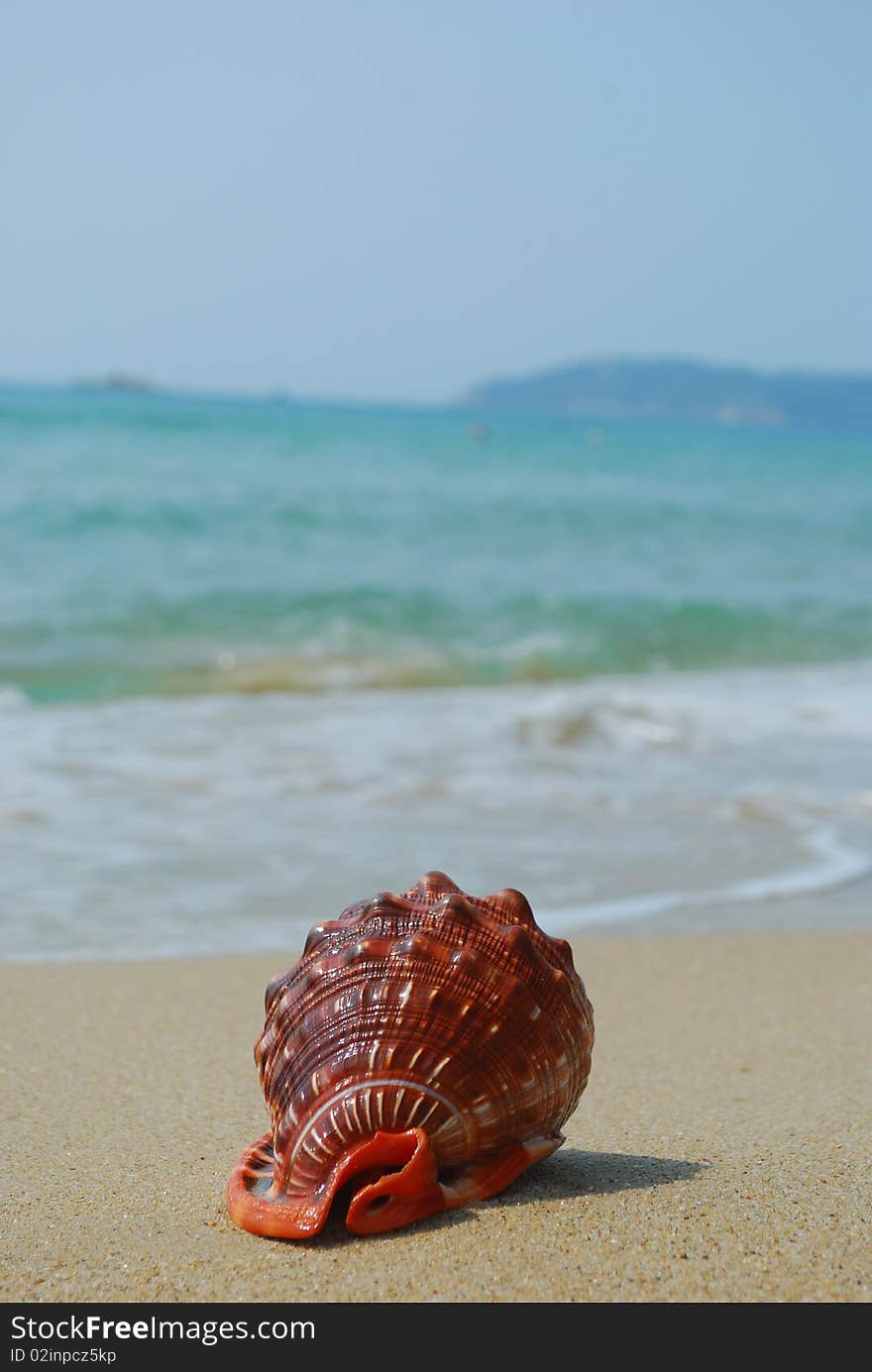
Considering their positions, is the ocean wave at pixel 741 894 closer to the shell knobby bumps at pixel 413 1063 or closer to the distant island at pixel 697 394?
the shell knobby bumps at pixel 413 1063

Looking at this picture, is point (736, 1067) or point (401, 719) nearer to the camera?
point (736, 1067)

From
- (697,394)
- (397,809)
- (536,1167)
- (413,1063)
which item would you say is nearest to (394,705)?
(397,809)

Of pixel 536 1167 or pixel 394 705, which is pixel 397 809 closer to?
pixel 394 705

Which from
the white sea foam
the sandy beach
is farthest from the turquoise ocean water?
the sandy beach

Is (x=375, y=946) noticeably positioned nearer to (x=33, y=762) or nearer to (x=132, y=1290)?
(x=132, y=1290)

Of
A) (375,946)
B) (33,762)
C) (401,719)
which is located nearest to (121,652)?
(401,719)

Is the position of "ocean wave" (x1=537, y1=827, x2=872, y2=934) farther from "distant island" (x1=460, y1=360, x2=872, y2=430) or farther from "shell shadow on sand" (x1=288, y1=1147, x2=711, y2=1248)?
"distant island" (x1=460, y1=360, x2=872, y2=430)

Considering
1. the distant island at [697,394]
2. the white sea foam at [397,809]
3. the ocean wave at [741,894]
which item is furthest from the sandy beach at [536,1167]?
the distant island at [697,394]
